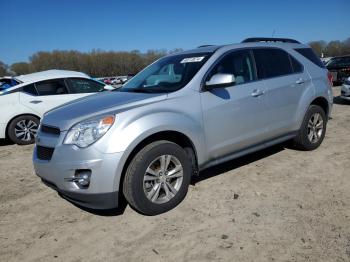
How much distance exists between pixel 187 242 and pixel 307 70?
11.9 feet

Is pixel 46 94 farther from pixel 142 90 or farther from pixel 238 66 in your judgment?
pixel 238 66

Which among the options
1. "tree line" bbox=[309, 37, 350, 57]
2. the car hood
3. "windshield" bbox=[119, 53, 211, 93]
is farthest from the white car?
"tree line" bbox=[309, 37, 350, 57]

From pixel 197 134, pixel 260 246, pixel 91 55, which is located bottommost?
pixel 260 246

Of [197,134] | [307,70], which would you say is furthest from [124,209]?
[307,70]

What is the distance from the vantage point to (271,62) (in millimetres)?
5070

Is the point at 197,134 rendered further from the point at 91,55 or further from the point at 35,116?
the point at 91,55

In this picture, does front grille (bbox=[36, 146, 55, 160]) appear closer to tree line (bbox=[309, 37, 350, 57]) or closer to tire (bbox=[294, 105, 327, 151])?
tire (bbox=[294, 105, 327, 151])

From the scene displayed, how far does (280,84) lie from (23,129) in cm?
574

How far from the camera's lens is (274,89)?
193 inches

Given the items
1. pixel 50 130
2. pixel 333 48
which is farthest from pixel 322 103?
pixel 333 48

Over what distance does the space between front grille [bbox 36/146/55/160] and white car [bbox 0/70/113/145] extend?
150 inches

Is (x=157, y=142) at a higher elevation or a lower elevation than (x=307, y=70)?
lower

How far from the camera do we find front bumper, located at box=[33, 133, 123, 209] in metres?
3.37

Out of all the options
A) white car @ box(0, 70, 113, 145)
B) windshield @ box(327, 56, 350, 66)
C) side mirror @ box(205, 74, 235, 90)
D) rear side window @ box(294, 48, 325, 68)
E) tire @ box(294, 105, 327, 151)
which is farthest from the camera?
windshield @ box(327, 56, 350, 66)
